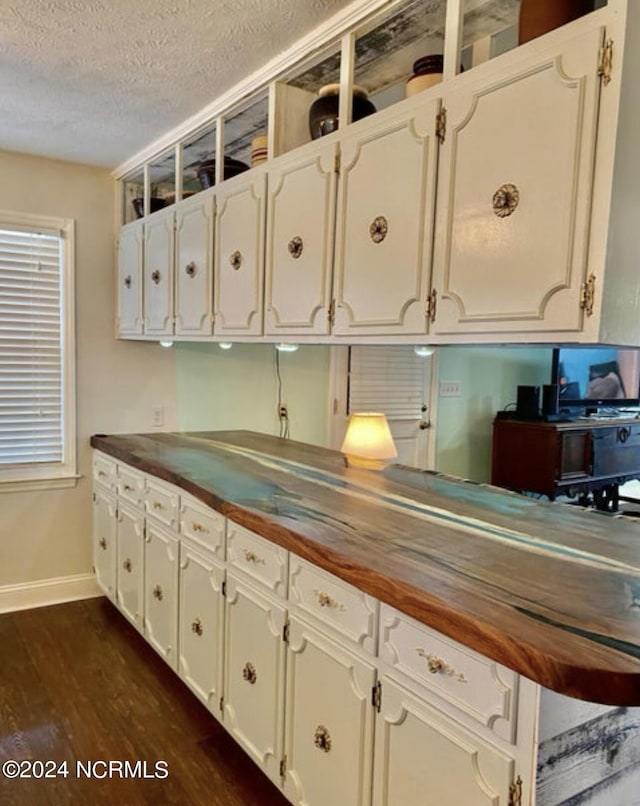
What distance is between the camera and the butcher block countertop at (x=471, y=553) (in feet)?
3.12

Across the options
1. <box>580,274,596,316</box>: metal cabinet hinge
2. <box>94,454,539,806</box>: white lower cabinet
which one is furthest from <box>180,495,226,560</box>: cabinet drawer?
<box>580,274,596,316</box>: metal cabinet hinge

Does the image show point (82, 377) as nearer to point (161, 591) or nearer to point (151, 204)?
point (151, 204)

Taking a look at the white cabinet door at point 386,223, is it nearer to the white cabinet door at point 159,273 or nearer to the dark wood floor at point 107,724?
the white cabinet door at point 159,273

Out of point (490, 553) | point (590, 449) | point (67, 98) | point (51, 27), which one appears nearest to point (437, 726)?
point (490, 553)

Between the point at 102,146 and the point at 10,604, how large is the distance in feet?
8.31

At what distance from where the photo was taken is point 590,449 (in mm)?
4504

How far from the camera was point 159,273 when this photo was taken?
2.99 metres

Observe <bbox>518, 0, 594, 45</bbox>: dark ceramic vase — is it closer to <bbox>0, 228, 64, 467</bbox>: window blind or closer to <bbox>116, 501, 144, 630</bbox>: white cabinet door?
<bbox>116, 501, 144, 630</bbox>: white cabinet door

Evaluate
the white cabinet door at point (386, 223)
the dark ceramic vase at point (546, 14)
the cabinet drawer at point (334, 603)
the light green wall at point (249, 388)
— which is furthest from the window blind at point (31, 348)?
the dark ceramic vase at point (546, 14)

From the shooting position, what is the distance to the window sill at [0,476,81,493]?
3.23 meters

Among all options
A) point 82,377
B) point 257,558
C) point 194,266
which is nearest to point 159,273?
point 194,266

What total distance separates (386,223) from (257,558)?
107 centimetres

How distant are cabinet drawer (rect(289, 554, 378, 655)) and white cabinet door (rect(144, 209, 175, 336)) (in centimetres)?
172

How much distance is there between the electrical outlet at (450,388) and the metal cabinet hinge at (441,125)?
3625 mm
